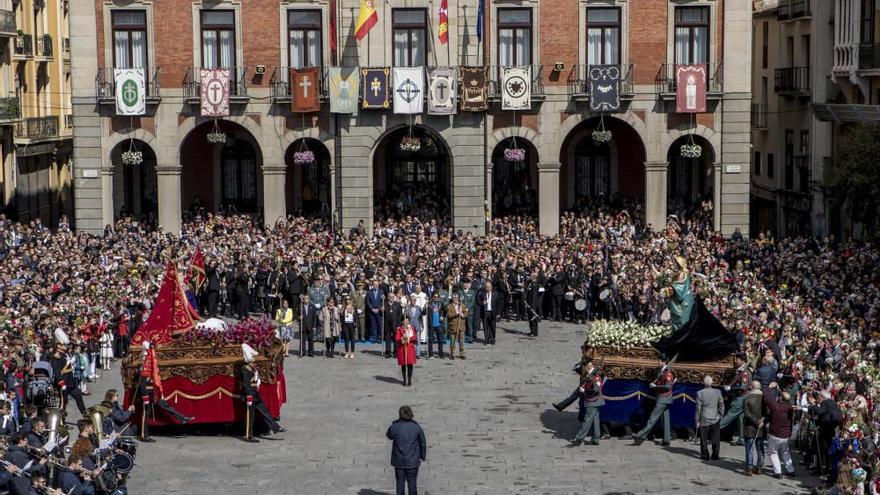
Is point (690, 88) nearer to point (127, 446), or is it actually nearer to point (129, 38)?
point (129, 38)

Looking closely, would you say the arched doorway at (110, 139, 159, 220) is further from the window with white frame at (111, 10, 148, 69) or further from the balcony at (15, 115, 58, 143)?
the balcony at (15, 115, 58, 143)

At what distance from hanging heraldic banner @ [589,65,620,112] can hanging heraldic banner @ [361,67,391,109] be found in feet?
21.8

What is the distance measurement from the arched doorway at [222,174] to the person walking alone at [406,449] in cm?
3268

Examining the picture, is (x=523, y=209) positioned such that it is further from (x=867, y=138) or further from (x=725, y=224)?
(x=867, y=138)

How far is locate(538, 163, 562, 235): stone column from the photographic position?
51.6 metres

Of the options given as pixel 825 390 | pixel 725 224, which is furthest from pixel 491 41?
pixel 825 390

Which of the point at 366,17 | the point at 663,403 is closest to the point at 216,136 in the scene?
the point at 366,17

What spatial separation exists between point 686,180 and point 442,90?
36.3 ft

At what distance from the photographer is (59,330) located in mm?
30344

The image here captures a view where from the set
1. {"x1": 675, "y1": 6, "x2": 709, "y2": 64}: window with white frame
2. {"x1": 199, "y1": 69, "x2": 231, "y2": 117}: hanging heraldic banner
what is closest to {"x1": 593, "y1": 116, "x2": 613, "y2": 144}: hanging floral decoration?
{"x1": 675, "y1": 6, "x2": 709, "y2": 64}: window with white frame

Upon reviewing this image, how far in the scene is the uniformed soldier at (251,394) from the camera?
92.3 ft

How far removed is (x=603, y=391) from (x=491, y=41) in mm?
24168

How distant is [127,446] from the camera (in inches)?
985

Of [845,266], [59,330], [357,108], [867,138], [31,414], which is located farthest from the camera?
[357,108]
